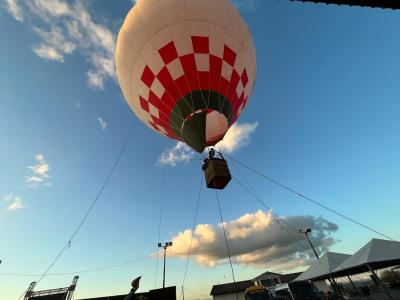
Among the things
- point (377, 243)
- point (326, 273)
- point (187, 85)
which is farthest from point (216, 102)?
point (326, 273)

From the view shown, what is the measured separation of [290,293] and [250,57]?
1913cm

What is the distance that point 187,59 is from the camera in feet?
27.3

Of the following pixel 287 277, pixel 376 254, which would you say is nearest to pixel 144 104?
pixel 376 254

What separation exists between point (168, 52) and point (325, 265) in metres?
23.7

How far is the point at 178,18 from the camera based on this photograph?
26.8ft

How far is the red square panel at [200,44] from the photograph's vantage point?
8.23 meters

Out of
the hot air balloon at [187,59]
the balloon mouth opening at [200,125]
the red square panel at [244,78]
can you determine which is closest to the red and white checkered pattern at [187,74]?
the hot air balloon at [187,59]

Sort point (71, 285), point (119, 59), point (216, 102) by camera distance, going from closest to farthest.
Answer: point (216, 102), point (119, 59), point (71, 285)

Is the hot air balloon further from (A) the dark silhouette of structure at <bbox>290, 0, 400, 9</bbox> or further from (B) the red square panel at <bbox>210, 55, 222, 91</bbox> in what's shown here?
(A) the dark silhouette of structure at <bbox>290, 0, 400, 9</bbox>

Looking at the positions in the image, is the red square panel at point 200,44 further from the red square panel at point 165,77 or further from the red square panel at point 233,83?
the red square panel at point 233,83

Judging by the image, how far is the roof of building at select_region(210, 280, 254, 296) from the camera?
143ft

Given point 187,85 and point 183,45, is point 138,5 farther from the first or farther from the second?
point 187,85

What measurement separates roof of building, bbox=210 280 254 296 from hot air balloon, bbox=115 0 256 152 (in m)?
44.2

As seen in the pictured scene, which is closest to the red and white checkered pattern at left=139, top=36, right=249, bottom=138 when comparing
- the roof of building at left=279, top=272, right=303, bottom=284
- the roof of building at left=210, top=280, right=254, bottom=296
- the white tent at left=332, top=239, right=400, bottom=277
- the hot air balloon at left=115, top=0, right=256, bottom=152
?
the hot air balloon at left=115, top=0, right=256, bottom=152
